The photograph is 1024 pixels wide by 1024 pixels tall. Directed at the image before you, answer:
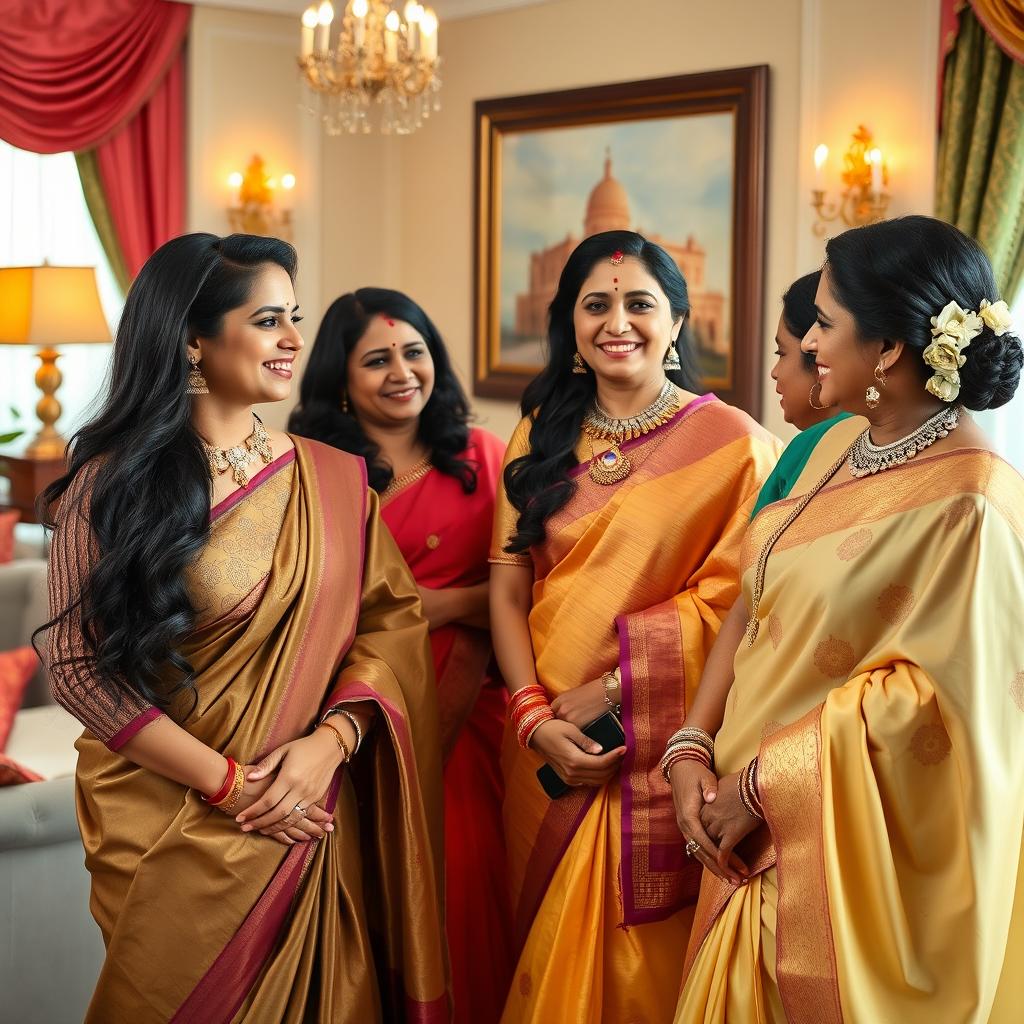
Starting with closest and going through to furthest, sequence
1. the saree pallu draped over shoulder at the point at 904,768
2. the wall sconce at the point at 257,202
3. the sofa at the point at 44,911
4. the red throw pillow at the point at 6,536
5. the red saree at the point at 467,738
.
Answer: the saree pallu draped over shoulder at the point at 904,768 → the red saree at the point at 467,738 → the sofa at the point at 44,911 → the red throw pillow at the point at 6,536 → the wall sconce at the point at 257,202

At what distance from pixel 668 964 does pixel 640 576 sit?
2.08 ft

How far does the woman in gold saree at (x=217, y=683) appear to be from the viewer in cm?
183

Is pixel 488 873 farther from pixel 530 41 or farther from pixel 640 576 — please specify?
pixel 530 41

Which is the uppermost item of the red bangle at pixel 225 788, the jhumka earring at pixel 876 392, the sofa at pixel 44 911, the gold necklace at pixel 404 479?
the jhumka earring at pixel 876 392

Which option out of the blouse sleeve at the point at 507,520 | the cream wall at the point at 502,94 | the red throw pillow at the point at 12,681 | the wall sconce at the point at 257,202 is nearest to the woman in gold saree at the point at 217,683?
the blouse sleeve at the point at 507,520

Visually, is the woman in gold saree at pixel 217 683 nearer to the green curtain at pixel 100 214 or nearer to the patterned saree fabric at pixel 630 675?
the patterned saree fabric at pixel 630 675

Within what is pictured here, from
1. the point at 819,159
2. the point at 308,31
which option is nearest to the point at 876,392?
the point at 819,159

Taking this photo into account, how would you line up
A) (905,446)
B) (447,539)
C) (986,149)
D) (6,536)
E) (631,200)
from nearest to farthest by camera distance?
(905,446) < (447,539) < (986,149) < (6,536) < (631,200)

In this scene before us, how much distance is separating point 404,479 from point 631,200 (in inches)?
131

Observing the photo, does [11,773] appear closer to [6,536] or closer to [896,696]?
[896,696]

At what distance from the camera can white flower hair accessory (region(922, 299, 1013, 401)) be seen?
4.96 feet

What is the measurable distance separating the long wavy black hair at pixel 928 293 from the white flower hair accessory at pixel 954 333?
1cm

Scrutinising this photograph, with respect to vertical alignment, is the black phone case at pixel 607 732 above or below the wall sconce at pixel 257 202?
below

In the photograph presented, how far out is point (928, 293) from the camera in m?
1.54
